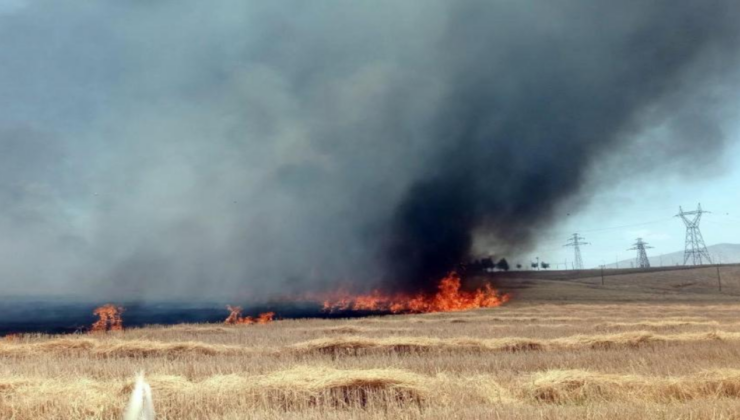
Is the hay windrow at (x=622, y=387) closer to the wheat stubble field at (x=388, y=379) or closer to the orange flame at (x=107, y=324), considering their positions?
the wheat stubble field at (x=388, y=379)

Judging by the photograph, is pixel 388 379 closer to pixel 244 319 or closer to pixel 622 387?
pixel 622 387

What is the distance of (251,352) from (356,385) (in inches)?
253

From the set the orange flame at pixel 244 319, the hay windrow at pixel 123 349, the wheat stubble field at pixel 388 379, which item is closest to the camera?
the wheat stubble field at pixel 388 379

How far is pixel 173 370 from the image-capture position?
1025cm

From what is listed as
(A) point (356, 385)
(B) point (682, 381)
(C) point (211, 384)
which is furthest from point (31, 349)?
(B) point (682, 381)

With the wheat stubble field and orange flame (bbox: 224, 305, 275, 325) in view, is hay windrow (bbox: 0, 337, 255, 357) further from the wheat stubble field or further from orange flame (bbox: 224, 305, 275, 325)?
orange flame (bbox: 224, 305, 275, 325)

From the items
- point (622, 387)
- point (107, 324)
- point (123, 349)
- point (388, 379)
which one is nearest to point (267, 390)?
point (388, 379)

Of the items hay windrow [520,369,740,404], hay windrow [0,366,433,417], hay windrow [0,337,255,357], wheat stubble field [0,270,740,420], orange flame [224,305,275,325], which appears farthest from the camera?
orange flame [224,305,275,325]

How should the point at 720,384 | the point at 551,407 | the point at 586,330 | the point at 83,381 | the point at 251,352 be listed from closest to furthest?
1. the point at 551,407
2. the point at 720,384
3. the point at 83,381
4. the point at 251,352
5. the point at 586,330

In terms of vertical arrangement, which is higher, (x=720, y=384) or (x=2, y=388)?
(x=2, y=388)

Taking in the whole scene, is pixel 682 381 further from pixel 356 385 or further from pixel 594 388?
pixel 356 385

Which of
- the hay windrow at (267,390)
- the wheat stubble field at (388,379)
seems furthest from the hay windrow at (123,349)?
the hay windrow at (267,390)

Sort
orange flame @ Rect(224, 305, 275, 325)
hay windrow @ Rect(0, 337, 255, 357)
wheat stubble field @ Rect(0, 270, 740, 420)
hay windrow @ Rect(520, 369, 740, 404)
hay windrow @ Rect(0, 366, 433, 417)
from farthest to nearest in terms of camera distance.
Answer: orange flame @ Rect(224, 305, 275, 325) → hay windrow @ Rect(0, 337, 255, 357) → hay windrow @ Rect(520, 369, 740, 404) → hay windrow @ Rect(0, 366, 433, 417) → wheat stubble field @ Rect(0, 270, 740, 420)

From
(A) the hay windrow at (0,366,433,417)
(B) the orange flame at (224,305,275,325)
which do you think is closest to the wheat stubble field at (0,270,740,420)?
(A) the hay windrow at (0,366,433,417)
